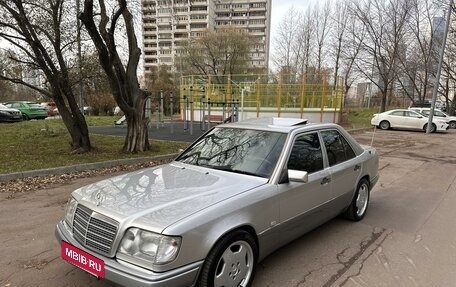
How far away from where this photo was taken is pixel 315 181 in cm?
385

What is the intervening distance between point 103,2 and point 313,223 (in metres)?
8.25

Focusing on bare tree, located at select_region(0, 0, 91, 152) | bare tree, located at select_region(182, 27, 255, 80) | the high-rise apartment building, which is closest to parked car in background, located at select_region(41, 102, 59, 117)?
bare tree, located at select_region(182, 27, 255, 80)

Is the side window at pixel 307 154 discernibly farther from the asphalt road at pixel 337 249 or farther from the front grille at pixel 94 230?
the front grille at pixel 94 230

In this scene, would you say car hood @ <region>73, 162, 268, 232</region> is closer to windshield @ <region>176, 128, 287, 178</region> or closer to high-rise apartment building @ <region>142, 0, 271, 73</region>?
windshield @ <region>176, 128, 287, 178</region>

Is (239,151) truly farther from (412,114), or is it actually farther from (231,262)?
(412,114)

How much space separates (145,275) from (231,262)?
0.79m

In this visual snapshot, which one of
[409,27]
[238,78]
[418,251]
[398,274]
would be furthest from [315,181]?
[409,27]

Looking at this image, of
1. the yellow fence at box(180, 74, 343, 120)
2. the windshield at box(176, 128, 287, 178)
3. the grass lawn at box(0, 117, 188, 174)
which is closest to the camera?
the windshield at box(176, 128, 287, 178)

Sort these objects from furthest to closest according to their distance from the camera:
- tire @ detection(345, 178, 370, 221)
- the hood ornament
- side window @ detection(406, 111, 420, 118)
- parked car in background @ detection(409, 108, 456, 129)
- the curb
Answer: parked car in background @ detection(409, 108, 456, 129) → side window @ detection(406, 111, 420, 118) → the curb → tire @ detection(345, 178, 370, 221) → the hood ornament

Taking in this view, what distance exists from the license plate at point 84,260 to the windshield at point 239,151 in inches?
61.1

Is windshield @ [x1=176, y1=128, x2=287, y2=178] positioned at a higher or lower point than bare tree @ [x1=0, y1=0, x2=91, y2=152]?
lower

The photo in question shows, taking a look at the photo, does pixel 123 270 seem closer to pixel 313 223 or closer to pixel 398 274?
pixel 313 223

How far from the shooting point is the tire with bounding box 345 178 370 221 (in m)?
4.95

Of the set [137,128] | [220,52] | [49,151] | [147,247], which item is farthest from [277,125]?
[220,52]
